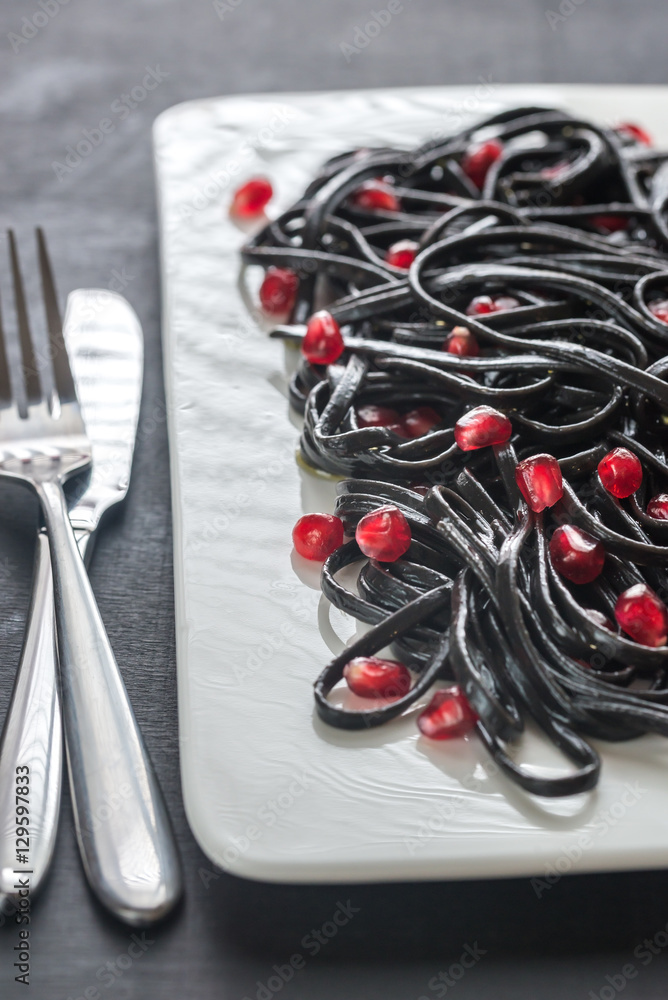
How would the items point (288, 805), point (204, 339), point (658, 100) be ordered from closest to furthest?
1. point (288, 805)
2. point (204, 339)
3. point (658, 100)

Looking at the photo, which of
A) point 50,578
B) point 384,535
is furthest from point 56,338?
point 384,535

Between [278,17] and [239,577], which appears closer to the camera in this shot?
[239,577]

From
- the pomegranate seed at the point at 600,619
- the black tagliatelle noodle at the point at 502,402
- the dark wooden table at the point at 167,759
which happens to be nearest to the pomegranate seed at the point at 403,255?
the black tagliatelle noodle at the point at 502,402

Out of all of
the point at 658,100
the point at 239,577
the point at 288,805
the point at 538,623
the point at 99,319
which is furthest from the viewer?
the point at 658,100

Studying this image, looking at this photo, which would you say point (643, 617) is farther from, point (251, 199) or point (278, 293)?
point (251, 199)

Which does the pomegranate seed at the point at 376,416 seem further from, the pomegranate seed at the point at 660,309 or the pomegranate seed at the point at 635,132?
the pomegranate seed at the point at 635,132

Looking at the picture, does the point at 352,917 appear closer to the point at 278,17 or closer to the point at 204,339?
the point at 204,339

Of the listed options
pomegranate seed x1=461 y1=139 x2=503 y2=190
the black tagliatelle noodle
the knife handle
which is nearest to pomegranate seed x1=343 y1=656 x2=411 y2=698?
the black tagliatelle noodle

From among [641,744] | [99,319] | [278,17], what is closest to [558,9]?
[278,17]
